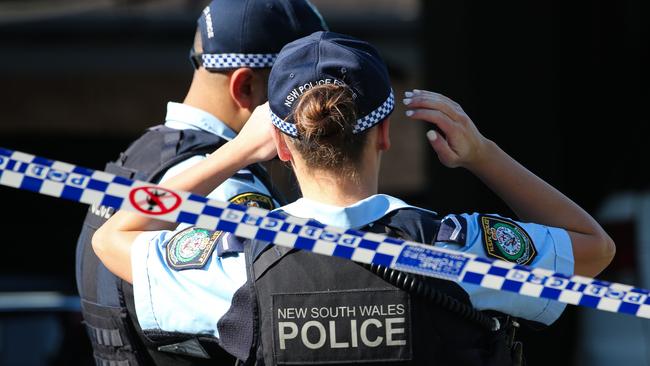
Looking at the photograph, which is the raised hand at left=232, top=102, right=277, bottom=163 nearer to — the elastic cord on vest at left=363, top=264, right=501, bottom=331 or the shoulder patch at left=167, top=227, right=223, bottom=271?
the shoulder patch at left=167, top=227, right=223, bottom=271

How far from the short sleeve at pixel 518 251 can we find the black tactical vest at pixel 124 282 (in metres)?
0.84

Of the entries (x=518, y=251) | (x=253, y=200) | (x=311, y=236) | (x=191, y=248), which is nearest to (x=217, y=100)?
(x=253, y=200)

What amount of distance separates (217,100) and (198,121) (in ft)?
0.27

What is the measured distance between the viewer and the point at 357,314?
7.52ft

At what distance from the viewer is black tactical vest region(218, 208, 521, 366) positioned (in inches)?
89.9

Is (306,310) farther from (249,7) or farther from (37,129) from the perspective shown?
(37,129)

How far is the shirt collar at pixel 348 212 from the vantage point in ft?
7.70

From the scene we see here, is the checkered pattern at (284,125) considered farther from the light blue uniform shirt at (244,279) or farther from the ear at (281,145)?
the light blue uniform shirt at (244,279)

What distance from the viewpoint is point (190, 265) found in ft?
7.95

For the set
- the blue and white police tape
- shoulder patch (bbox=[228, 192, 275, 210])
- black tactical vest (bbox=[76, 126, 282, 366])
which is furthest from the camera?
black tactical vest (bbox=[76, 126, 282, 366])

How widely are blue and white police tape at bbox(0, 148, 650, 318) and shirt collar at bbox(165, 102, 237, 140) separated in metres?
0.95

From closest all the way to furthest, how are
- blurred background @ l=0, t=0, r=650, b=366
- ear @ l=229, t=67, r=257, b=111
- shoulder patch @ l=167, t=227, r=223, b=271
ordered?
shoulder patch @ l=167, t=227, r=223, b=271 < ear @ l=229, t=67, r=257, b=111 < blurred background @ l=0, t=0, r=650, b=366

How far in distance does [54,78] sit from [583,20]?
4.91 metres

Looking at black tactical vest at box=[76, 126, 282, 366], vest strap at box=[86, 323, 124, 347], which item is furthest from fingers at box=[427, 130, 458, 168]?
vest strap at box=[86, 323, 124, 347]
